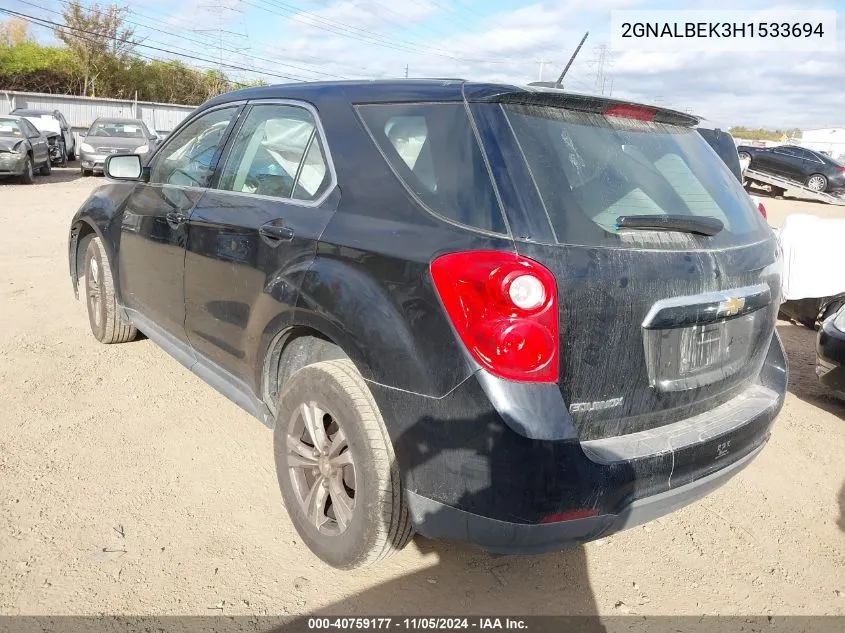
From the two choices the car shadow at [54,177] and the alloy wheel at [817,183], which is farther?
the alloy wheel at [817,183]

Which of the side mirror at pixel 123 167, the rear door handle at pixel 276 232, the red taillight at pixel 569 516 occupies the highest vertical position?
the side mirror at pixel 123 167

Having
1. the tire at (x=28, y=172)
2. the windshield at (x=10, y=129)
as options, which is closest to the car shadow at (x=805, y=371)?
the tire at (x=28, y=172)

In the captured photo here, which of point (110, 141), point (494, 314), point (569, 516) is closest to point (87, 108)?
point (110, 141)

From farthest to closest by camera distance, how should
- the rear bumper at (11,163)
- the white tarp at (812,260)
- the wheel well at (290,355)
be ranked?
the rear bumper at (11,163)
the white tarp at (812,260)
the wheel well at (290,355)

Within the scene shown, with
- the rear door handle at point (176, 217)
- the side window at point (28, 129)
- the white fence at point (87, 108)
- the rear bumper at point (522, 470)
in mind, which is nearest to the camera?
the rear bumper at point (522, 470)

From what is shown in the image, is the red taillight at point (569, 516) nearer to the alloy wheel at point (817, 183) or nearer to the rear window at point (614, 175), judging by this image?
the rear window at point (614, 175)

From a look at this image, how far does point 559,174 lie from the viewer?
85.1 inches

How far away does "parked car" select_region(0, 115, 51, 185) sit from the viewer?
14250mm

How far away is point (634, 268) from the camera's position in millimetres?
2096

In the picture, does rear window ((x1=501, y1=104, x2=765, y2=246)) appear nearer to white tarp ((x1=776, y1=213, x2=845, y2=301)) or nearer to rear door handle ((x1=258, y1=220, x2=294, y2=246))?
rear door handle ((x1=258, y1=220, x2=294, y2=246))

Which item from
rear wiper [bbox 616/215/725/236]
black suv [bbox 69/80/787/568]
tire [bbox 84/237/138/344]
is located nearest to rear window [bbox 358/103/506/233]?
black suv [bbox 69/80/787/568]

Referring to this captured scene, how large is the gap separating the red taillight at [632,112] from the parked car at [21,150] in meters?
15.1

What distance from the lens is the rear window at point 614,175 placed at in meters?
2.12

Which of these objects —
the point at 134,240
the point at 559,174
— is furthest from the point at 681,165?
→ the point at 134,240
